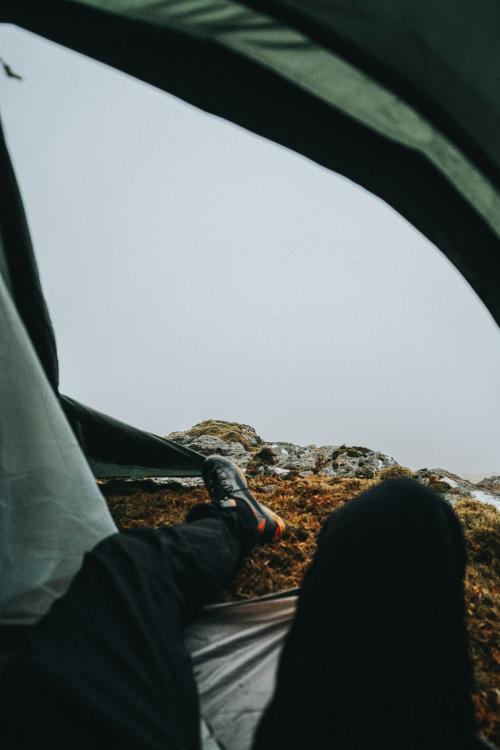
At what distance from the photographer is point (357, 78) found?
878mm

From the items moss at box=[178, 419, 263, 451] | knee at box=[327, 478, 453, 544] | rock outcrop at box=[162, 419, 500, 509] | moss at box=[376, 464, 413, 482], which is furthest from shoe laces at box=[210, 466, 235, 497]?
moss at box=[178, 419, 263, 451]

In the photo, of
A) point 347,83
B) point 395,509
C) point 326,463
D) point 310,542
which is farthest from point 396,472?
point 347,83

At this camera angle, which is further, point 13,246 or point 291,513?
point 291,513

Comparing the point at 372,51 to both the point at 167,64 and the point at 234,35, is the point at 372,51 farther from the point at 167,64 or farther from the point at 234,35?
the point at 167,64

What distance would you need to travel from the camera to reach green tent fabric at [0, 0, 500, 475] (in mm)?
755

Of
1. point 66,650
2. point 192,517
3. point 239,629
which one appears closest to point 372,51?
point 66,650

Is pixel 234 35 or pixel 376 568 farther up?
pixel 234 35

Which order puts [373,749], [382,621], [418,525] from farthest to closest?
[418,525], [382,621], [373,749]

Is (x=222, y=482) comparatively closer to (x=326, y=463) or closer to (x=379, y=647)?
(x=379, y=647)

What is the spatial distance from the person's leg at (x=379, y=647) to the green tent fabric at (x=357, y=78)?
750 mm

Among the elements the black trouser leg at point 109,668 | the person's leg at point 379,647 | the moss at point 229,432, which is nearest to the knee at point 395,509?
the person's leg at point 379,647

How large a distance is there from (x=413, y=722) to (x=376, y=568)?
248 mm

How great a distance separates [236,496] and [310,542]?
551 millimetres

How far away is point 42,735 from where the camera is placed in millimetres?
667
